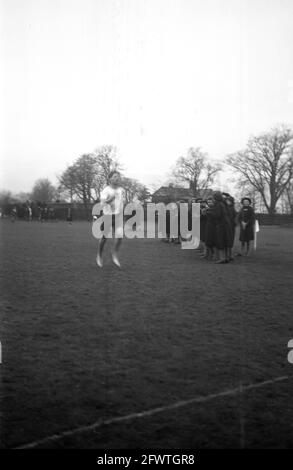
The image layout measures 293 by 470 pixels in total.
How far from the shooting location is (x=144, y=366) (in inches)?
169

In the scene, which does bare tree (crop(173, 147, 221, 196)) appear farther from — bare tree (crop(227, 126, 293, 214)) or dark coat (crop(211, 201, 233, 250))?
dark coat (crop(211, 201, 233, 250))

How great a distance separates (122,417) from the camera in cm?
328

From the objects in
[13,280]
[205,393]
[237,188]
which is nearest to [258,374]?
[205,393]

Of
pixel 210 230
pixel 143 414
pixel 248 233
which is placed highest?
pixel 210 230

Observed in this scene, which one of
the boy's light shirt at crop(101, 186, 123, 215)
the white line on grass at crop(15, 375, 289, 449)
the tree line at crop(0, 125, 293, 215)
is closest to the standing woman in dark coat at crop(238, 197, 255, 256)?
the boy's light shirt at crop(101, 186, 123, 215)

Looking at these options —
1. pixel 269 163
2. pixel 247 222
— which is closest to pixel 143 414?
pixel 247 222

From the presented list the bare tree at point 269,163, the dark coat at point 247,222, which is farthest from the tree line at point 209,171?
the dark coat at point 247,222

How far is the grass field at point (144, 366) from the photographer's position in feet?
10.2

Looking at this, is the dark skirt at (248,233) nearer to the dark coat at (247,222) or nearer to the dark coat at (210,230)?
the dark coat at (247,222)

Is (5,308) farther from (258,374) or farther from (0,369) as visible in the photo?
(258,374)

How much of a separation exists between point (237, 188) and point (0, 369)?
76.7 m

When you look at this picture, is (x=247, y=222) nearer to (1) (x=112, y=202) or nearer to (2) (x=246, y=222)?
(2) (x=246, y=222)
